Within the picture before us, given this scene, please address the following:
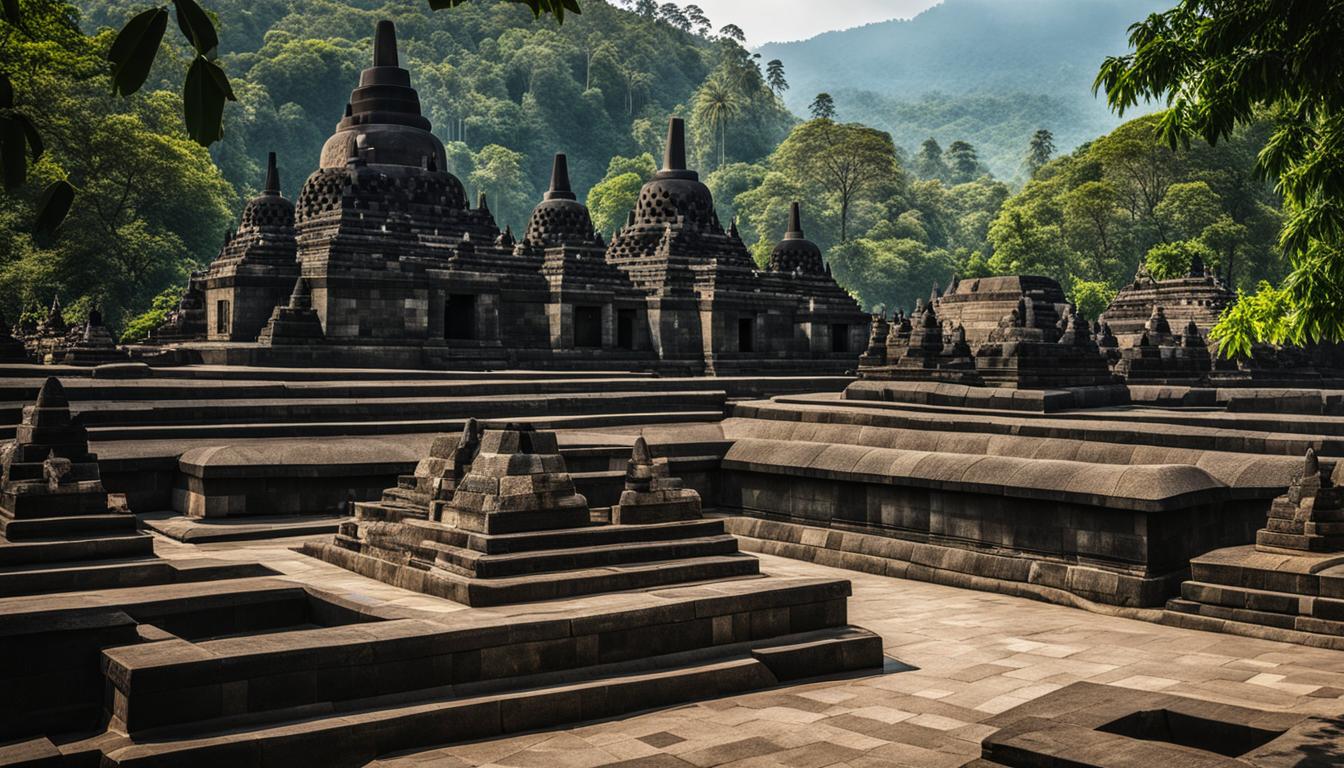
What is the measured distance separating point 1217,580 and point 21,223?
150ft

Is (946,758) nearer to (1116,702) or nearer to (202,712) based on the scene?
(1116,702)

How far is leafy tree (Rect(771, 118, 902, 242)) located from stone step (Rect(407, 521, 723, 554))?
88.1 meters

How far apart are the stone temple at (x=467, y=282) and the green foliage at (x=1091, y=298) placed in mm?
27922

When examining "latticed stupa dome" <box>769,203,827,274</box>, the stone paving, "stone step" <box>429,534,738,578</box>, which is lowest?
the stone paving

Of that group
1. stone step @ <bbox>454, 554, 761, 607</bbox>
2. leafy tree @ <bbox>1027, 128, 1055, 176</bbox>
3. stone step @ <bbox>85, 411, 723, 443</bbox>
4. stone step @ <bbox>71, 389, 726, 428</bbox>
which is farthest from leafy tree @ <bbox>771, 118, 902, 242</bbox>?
stone step @ <bbox>454, 554, 761, 607</bbox>

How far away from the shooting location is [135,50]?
3012 mm

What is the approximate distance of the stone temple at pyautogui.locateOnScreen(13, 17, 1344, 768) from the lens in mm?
7418

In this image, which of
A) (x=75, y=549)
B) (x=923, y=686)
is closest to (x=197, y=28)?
(x=923, y=686)

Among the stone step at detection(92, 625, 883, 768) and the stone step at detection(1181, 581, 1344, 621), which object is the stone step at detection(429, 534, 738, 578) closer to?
the stone step at detection(92, 625, 883, 768)

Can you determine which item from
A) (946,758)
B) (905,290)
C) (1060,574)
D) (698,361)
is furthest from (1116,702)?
(905,290)

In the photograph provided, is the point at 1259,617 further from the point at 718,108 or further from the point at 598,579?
the point at 718,108

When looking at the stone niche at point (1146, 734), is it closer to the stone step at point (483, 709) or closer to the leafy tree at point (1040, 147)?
the stone step at point (483, 709)

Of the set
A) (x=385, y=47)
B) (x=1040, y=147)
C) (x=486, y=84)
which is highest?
(x=486, y=84)

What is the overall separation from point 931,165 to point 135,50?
16415 centimetres
